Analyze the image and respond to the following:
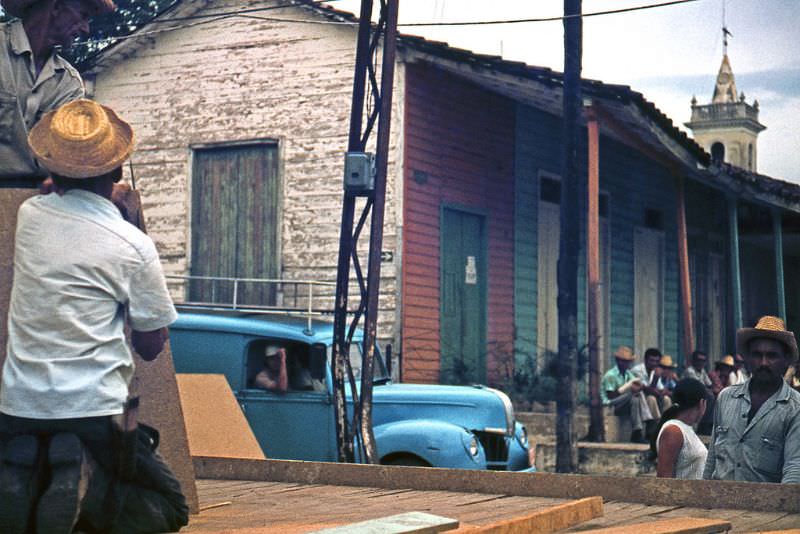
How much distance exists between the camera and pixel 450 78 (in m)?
17.0

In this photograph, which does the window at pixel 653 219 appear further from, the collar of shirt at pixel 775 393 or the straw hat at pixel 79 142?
the straw hat at pixel 79 142

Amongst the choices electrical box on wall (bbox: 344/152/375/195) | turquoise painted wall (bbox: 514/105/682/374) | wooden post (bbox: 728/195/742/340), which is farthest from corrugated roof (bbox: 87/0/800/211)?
electrical box on wall (bbox: 344/152/375/195)

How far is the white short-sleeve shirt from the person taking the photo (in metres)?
4.05

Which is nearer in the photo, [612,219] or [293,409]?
[293,409]

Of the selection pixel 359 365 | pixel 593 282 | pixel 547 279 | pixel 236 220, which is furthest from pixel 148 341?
pixel 547 279

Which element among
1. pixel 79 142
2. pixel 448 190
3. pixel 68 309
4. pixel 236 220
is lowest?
pixel 68 309

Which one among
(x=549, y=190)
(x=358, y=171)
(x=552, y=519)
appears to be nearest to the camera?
(x=552, y=519)

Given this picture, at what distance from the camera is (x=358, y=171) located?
11.8 meters

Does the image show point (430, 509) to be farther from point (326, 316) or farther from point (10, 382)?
point (326, 316)

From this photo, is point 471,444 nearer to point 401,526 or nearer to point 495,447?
point 495,447

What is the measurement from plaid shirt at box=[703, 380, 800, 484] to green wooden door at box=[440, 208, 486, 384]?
35.5 ft

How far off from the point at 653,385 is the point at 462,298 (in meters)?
2.88

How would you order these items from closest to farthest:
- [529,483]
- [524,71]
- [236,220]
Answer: [529,483] < [524,71] < [236,220]

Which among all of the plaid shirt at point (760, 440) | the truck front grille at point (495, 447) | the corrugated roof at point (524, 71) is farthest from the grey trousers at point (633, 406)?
the plaid shirt at point (760, 440)
